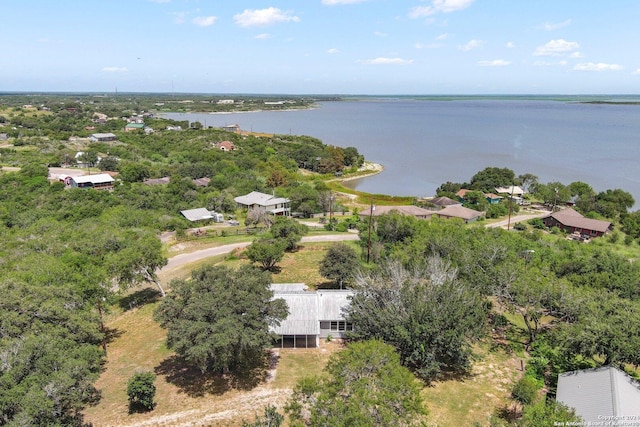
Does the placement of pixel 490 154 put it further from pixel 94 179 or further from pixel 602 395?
pixel 602 395

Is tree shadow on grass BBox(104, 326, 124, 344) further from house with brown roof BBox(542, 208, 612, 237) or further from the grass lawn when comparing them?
house with brown roof BBox(542, 208, 612, 237)

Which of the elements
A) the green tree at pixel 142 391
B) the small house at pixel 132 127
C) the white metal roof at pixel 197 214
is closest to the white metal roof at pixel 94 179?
the white metal roof at pixel 197 214

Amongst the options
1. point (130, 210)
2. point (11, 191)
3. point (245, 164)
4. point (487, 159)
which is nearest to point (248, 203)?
point (130, 210)

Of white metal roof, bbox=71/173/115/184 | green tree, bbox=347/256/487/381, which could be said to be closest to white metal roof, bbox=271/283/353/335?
green tree, bbox=347/256/487/381

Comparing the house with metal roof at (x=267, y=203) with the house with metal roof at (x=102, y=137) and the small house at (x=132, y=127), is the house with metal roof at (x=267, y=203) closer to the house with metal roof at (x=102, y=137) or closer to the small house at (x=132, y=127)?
the house with metal roof at (x=102, y=137)

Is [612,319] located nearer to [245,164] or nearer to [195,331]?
[195,331]

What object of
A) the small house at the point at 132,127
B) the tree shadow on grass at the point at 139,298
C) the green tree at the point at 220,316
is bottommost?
the tree shadow on grass at the point at 139,298
